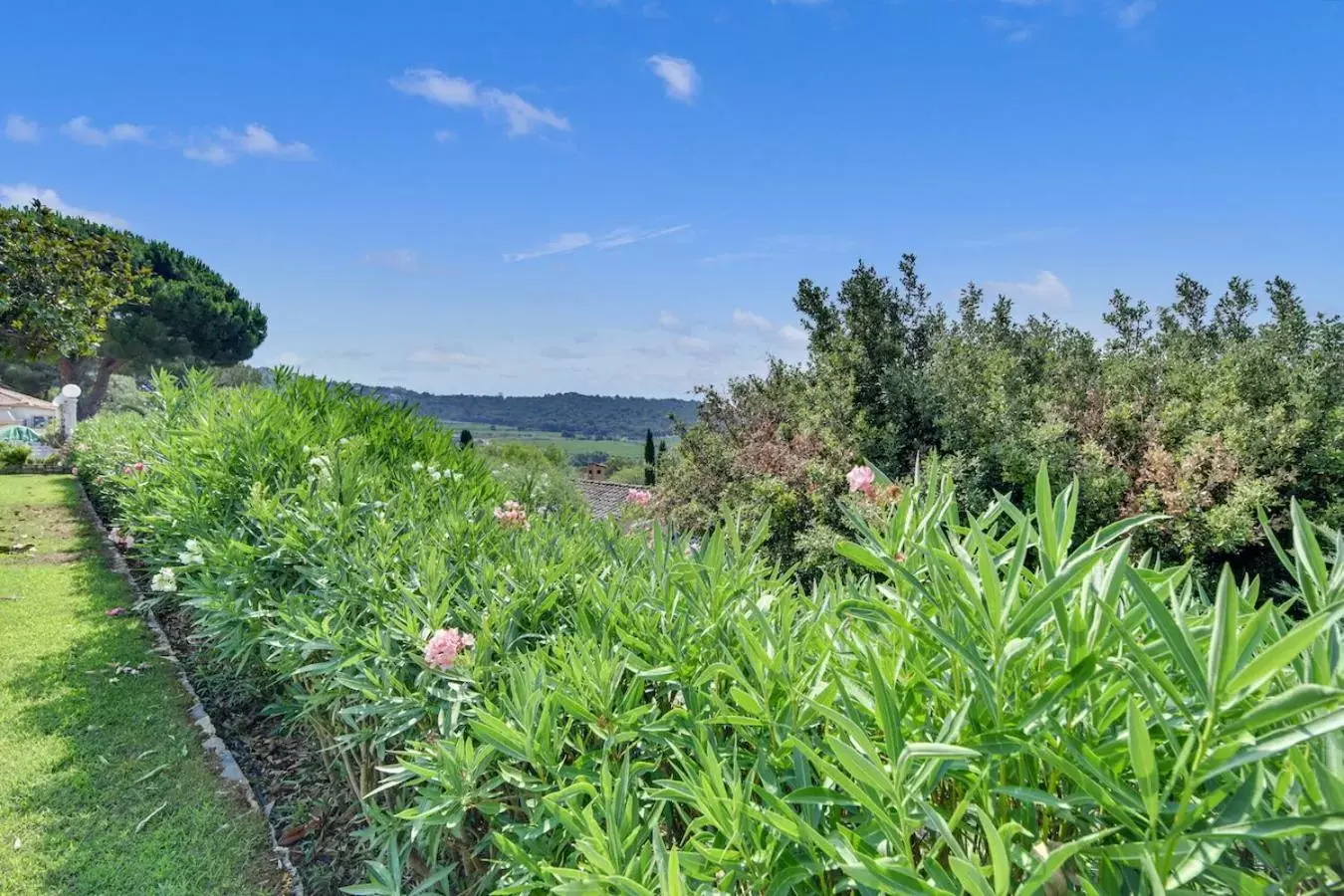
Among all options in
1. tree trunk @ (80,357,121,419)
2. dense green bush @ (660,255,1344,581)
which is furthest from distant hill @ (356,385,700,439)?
dense green bush @ (660,255,1344,581)

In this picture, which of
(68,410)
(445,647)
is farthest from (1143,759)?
(68,410)

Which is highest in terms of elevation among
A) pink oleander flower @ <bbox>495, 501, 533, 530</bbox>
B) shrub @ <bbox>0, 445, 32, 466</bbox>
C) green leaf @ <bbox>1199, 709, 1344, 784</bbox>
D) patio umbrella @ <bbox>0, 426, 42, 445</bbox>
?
green leaf @ <bbox>1199, 709, 1344, 784</bbox>

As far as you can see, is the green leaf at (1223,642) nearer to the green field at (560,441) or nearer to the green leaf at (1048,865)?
the green leaf at (1048,865)

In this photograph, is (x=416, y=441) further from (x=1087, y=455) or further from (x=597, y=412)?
(x=597, y=412)

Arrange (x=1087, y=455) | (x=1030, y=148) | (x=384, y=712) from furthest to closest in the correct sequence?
1. (x=1030, y=148)
2. (x=1087, y=455)
3. (x=384, y=712)

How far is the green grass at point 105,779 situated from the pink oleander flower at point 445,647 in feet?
5.00

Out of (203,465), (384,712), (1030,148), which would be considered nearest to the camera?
(384,712)

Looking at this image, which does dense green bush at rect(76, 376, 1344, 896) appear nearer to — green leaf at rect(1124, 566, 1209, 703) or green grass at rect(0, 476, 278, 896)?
green leaf at rect(1124, 566, 1209, 703)

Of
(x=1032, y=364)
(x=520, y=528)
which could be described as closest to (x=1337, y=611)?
(x=520, y=528)

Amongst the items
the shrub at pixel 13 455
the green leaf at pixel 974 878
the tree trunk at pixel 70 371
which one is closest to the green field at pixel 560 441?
the tree trunk at pixel 70 371

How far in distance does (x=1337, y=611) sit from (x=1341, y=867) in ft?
0.93

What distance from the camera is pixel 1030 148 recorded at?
11055 mm

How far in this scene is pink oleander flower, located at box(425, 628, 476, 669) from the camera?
195 cm

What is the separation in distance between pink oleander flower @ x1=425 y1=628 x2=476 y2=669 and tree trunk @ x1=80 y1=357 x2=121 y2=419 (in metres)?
35.0
